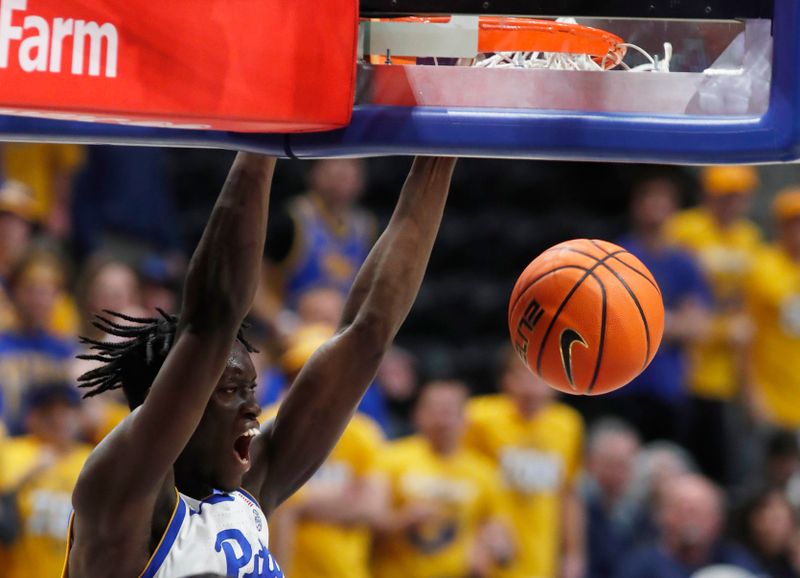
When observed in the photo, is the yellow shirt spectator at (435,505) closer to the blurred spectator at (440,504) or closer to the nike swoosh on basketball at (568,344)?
the blurred spectator at (440,504)

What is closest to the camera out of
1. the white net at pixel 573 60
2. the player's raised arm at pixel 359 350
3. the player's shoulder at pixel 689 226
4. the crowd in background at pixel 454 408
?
the white net at pixel 573 60

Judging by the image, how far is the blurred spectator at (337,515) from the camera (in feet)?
18.4

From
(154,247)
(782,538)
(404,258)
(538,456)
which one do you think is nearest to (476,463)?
(538,456)

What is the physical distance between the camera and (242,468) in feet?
9.95

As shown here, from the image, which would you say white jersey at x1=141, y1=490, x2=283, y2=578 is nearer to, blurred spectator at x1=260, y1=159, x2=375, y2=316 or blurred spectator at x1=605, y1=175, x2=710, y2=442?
blurred spectator at x1=260, y1=159, x2=375, y2=316

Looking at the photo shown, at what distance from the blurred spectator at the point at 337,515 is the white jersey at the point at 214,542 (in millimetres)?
2425

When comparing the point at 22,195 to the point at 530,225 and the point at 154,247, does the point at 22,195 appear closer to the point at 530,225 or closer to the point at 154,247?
the point at 154,247

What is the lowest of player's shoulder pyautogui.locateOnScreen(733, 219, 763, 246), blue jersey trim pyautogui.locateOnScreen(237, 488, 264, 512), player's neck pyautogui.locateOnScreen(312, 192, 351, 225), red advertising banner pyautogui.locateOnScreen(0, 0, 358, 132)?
player's shoulder pyautogui.locateOnScreen(733, 219, 763, 246)

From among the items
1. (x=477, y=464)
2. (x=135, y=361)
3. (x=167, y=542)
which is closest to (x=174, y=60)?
(x=135, y=361)

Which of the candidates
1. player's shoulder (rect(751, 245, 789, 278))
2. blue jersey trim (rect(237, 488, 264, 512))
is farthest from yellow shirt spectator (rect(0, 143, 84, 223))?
blue jersey trim (rect(237, 488, 264, 512))

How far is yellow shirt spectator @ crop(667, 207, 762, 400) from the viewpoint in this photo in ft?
22.7

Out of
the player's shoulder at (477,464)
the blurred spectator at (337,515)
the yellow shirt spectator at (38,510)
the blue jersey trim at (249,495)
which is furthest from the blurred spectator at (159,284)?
the blue jersey trim at (249,495)

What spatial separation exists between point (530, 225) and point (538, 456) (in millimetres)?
2466

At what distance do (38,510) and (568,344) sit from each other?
298cm
